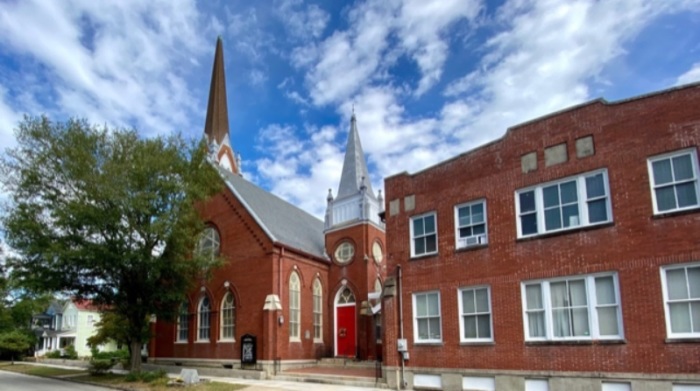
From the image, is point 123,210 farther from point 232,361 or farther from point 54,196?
point 232,361

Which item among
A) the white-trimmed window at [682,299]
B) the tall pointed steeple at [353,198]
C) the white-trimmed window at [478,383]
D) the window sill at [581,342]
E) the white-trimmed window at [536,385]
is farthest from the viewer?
the tall pointed steeple at [353,198]

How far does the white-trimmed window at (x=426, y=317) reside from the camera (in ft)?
55.4

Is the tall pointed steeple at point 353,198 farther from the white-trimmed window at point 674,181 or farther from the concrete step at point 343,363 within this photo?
the white-trimmed window at point 674,181

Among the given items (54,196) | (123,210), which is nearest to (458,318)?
(123,210)

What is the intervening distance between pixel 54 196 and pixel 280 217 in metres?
12.0

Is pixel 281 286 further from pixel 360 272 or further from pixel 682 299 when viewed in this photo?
pixel 682 299

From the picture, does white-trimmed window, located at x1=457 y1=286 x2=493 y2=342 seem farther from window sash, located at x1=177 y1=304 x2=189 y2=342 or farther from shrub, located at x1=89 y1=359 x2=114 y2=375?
shrub, located at x1=89 y1=359 x2=114 y2=375

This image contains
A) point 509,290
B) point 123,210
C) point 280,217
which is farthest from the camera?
point 280,217

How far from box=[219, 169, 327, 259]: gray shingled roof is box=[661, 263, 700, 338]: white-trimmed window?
16.4m

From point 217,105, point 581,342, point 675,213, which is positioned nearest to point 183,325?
point 581,342

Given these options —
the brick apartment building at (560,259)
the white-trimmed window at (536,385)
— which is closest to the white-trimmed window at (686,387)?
the brick apartment building at (560,259)

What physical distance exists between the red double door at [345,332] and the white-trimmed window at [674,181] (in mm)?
17590

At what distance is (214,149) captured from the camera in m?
40.4

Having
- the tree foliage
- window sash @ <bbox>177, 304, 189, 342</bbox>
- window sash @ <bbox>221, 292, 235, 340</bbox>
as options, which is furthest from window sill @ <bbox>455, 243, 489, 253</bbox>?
the tree foliage
